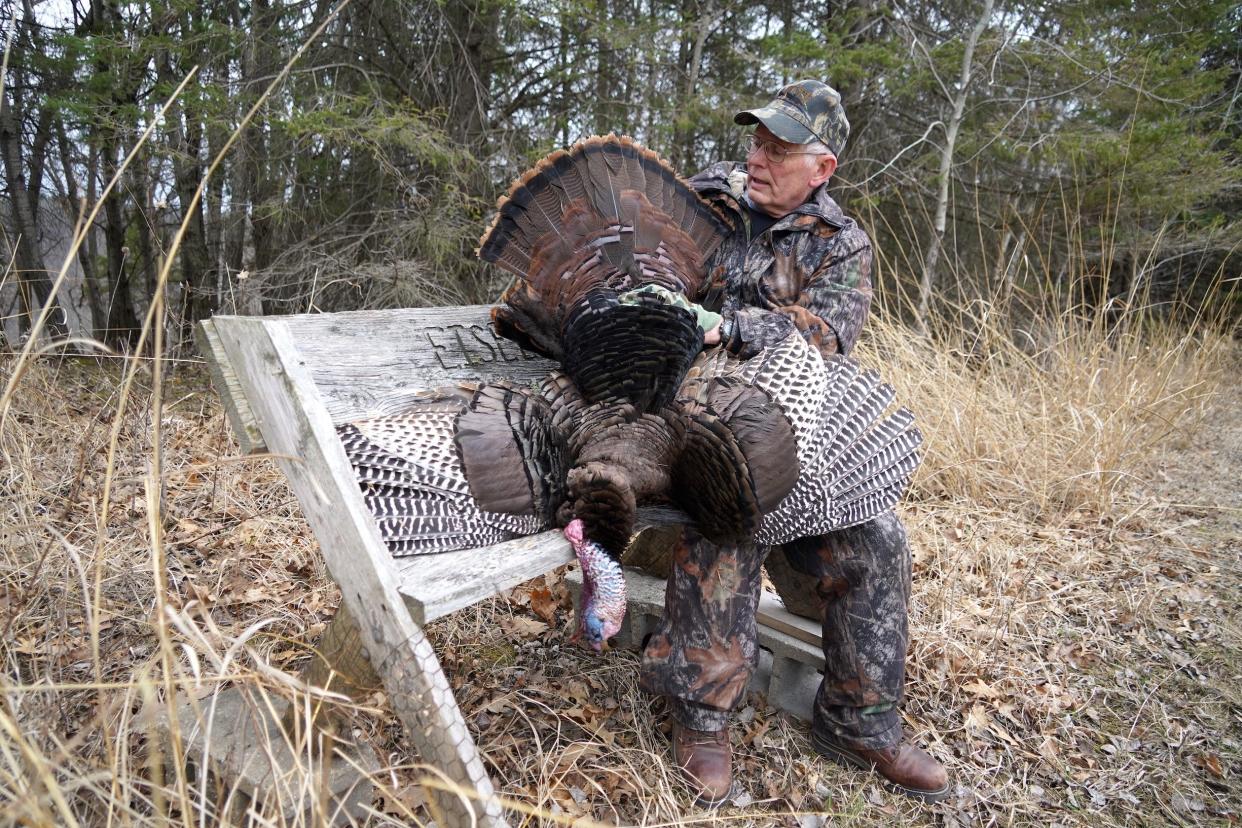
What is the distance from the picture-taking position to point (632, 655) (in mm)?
2773

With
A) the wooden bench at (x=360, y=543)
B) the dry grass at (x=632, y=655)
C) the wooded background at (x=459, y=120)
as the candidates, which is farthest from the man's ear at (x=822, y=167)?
the wooded background at (x=459, y=120)

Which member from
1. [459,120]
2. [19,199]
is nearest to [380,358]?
[459,120]

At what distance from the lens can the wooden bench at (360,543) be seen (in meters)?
1.36

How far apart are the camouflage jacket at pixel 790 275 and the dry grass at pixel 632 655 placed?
51.9 inches

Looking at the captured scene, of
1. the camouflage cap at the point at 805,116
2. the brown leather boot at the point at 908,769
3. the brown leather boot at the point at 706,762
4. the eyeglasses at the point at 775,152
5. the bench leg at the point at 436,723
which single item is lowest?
the brown leather boot at the point at 908,769

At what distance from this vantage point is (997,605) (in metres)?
3.31

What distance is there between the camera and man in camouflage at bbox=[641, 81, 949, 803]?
213 centimetres

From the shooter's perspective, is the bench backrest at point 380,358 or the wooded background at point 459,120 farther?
the wooded background at point 459,120

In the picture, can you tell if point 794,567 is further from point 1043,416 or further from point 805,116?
point 1043,416

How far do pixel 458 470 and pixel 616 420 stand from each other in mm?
498

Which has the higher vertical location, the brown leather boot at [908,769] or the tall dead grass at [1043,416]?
the tall dead grass at [1043,416]

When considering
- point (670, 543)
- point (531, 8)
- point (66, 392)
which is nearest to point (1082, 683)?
point (670, 543)

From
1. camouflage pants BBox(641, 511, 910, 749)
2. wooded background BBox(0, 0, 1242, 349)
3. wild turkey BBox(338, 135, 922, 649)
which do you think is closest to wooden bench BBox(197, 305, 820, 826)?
wild turkey BBox(338, 135, 922, 649)

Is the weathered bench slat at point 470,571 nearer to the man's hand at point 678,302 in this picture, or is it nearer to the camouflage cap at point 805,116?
the man's hand at point 678,302
